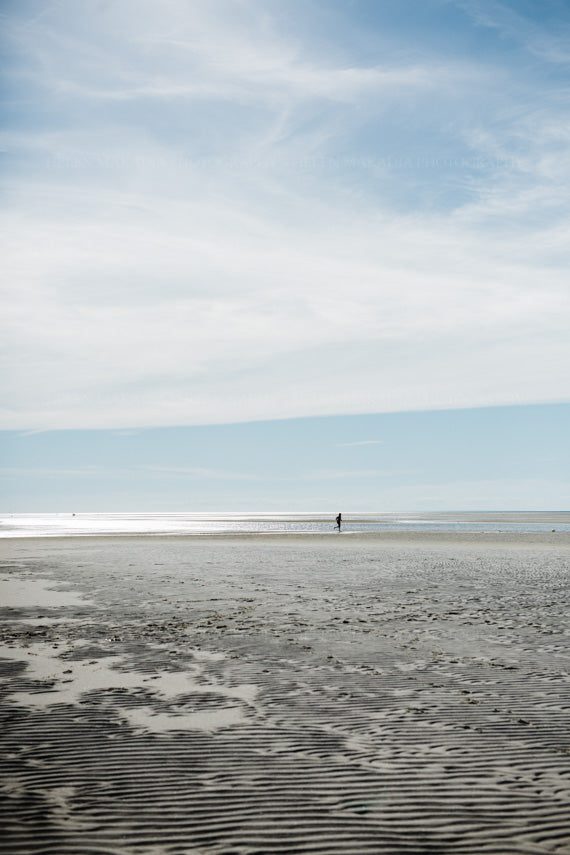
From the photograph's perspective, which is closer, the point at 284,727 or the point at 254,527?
the point at 284,727

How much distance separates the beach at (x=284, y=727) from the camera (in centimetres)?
590

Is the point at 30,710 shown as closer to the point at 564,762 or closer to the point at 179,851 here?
A: the point at 179,851

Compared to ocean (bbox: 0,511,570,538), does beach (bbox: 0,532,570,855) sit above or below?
above

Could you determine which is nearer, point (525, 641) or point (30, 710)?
point (30, 710)

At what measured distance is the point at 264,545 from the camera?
47219 millimetres

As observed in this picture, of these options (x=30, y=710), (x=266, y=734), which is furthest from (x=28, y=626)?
(x=266, y=734)

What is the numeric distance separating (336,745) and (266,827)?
2030mm

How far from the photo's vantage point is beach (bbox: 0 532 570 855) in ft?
19.4

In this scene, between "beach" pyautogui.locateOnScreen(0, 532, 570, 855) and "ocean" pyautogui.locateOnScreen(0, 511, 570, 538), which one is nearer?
"beach" pyautogui.locateOnScreen(0, 532, 570, 855)

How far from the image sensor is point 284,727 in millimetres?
8430

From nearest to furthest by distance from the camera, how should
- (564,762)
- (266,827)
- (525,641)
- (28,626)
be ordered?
(266,827), (564,762), (525,641), (28,626)

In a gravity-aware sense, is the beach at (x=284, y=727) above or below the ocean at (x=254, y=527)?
above

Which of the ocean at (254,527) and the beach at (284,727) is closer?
the beach at (284,727)

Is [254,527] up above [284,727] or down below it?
below
